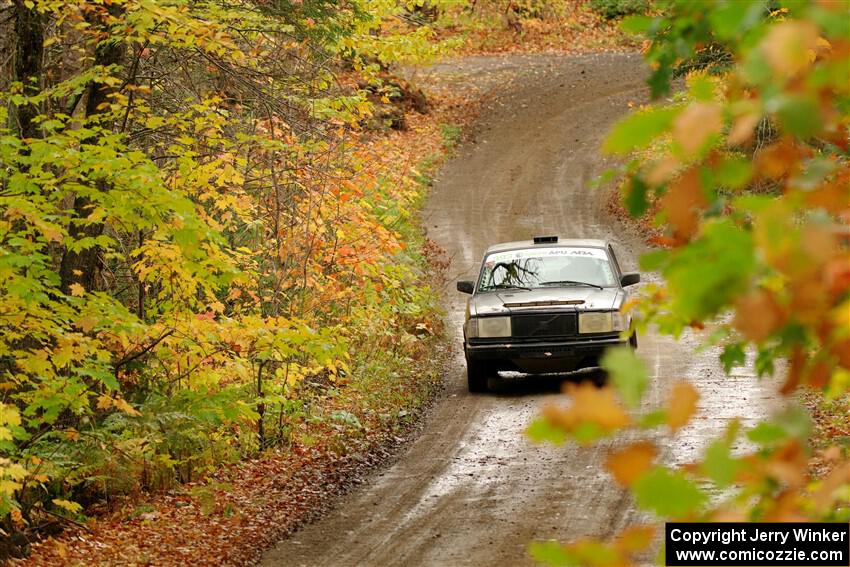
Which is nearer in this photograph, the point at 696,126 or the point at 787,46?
the point at 787,46

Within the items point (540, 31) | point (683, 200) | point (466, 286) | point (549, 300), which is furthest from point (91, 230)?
point (540, 31)

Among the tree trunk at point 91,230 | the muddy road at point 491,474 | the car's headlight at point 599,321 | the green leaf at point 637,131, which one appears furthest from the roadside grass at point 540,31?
the green leaf at point 637,131

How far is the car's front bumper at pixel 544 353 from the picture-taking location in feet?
41.4

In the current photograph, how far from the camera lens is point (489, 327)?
510 inches

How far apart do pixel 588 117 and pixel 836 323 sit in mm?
32983

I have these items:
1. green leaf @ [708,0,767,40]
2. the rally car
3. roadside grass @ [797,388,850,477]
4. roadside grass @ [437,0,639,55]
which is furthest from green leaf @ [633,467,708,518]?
roadside grass @ [437,0,639,55]

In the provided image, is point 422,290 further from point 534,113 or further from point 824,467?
point 534,113

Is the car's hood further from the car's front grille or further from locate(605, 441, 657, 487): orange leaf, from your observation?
locate(605, 441, 657, 487): orange leaf

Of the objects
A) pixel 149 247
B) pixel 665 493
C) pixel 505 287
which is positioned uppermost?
pixel 149 247

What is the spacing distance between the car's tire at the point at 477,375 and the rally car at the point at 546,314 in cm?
1

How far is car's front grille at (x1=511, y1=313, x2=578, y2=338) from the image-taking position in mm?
12672

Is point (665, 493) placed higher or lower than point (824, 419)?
higher

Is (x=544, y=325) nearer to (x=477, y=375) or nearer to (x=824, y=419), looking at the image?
(x=477, y=375)

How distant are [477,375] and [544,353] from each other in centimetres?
119
